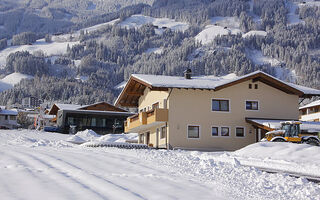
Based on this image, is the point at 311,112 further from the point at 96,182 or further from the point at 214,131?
the point at 96,182

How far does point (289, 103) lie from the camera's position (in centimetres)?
3934

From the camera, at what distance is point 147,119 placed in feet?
128

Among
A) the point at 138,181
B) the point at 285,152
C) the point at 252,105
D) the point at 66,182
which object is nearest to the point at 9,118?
the point at 252,105

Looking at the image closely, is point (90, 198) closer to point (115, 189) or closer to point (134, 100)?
point (115, 189)

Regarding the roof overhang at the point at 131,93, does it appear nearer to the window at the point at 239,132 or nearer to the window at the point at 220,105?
the window at the point at 220,105

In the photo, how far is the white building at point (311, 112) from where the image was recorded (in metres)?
70.1

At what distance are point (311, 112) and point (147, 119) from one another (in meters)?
42.9

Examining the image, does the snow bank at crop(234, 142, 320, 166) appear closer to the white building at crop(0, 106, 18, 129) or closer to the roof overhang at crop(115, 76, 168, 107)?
the roof overhang at crop(115, 76, 168, 107)

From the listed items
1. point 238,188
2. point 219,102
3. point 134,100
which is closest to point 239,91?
point 219,102

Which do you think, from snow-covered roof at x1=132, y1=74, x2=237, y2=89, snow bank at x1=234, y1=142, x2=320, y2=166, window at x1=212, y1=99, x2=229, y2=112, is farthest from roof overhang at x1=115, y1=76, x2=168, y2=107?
snow bank at x1=234, y1=142, x2=320, y2=166

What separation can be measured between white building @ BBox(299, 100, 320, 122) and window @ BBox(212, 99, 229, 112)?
35.4 meters

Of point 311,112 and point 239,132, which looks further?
point 311,112

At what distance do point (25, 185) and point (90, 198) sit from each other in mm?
2011

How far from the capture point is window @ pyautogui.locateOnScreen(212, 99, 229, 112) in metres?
37.8
